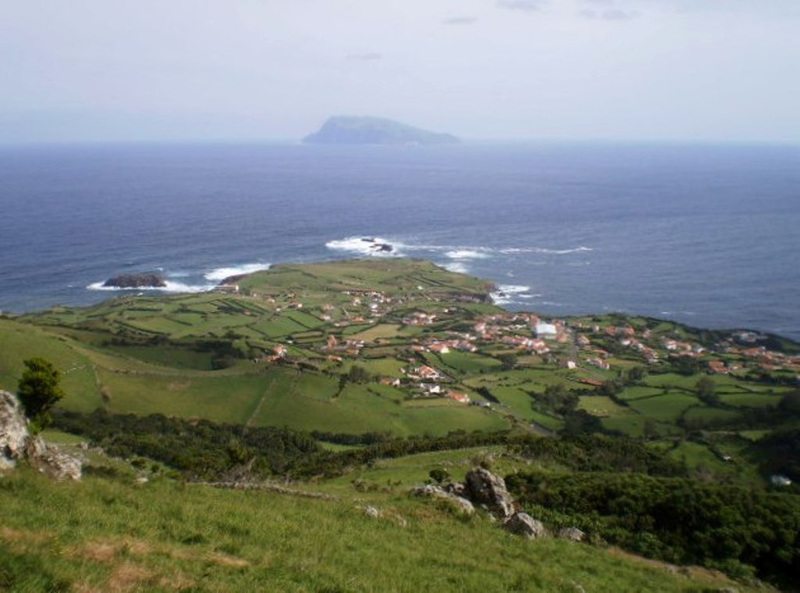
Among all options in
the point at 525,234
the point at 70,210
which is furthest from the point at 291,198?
the point at 525,234

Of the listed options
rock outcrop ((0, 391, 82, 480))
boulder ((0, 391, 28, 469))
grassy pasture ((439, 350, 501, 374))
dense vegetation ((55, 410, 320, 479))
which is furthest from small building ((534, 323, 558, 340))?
boulder ((0, 391, 28, 469))

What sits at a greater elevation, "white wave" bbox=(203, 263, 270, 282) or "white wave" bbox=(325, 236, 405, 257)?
"white wave" bbox=(325, 236, 405, 257)

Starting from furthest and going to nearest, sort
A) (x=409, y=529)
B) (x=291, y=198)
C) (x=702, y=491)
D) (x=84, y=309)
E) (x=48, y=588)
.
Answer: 1. (x=291, y=198)
2. (x=84, y=309)
3. (x=702, y=491)
4. (x=409, y=529)
5. (x=48, y=588)

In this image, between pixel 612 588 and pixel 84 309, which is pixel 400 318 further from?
pixel 612 588

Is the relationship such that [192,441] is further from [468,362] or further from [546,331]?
[546,331]

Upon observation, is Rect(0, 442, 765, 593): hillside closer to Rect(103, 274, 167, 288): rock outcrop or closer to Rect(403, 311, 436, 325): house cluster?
Rect(403, 311, 436, 325): house cluster

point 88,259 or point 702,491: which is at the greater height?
point 702,491
